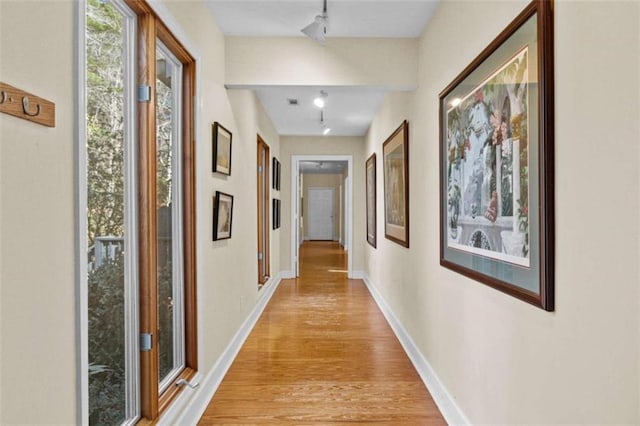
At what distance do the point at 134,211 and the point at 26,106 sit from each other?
756mm

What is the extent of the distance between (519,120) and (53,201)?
60.2 inches

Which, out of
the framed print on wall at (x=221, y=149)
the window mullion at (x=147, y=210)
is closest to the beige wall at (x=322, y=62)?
the framed print on wall at (x=221, y=149)

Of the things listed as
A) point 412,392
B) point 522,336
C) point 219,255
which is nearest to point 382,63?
point 219,255

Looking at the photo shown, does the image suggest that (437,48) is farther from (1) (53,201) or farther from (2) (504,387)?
(1) (53,201)

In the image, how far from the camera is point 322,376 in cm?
264

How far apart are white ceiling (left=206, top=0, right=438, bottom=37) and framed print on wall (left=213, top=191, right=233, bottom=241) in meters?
1.20

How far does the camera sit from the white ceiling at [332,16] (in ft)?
7.63

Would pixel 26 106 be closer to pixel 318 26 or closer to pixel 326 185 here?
pixel 318 26

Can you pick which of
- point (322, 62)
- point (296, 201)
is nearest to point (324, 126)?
point (296, 201)

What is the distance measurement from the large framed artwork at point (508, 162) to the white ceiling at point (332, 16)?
30.1 inches

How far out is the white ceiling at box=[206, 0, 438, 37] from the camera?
7.63 feet

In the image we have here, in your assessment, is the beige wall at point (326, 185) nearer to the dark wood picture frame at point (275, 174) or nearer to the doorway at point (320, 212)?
the doorway at point (320, 212)

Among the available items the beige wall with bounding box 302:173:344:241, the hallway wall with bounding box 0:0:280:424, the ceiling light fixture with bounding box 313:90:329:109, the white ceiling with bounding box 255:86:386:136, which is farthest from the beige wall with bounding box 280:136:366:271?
the beige wall with bounding box 302:173:344:241

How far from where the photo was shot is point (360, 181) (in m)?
6.28
